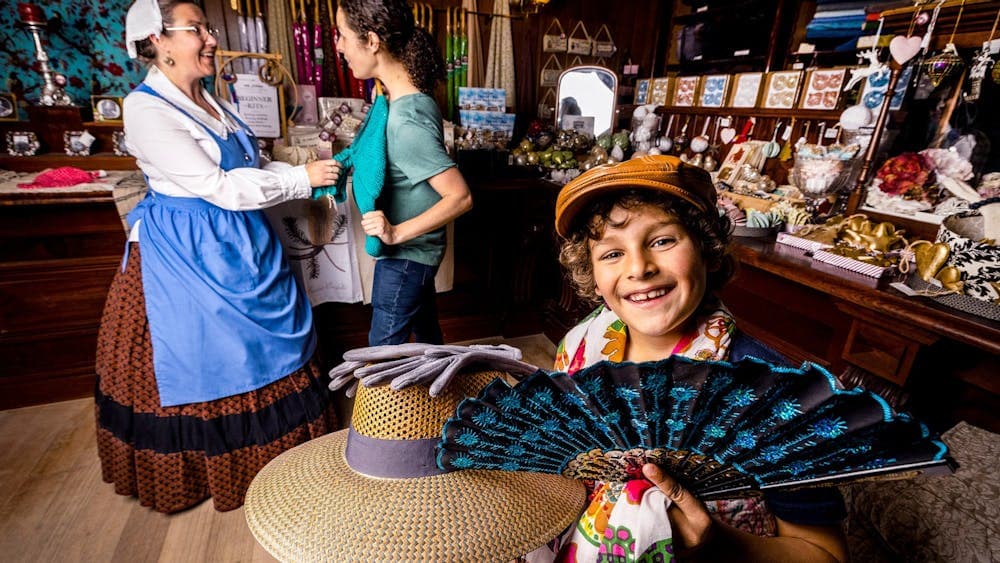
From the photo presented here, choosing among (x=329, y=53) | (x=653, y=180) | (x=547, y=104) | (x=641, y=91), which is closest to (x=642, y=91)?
(x=641, y=91)

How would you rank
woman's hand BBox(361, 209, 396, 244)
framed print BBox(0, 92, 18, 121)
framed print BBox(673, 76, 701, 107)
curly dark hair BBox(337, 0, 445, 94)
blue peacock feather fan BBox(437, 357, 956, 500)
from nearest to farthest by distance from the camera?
blue peacock feather fan BBox(437, 357, 956, 500) → curly dark hair BBox(337, 0, 445, 94) → woman's hand BBox(361, 209, 396, 244) → framed print BBox(0, 92, 18, 121) → framed print BBox(673, 76, 701, 107)

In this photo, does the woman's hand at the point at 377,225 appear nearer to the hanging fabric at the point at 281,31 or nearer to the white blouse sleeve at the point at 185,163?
the white blouse sleeve at the point at 185,163

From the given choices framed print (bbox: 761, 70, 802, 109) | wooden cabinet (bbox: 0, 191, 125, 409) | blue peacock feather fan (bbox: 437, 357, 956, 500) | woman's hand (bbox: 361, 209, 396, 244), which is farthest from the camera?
framed print (bbox: 761, 70, 802, 109)

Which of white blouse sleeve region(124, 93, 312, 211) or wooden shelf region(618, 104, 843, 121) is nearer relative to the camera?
white blouse sleeve region(124, 93, 312, 211)

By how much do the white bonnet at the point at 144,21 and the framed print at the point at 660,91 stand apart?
2.42 metres

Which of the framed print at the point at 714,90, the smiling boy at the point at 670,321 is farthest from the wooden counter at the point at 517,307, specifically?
the framed print at the point at 714,90

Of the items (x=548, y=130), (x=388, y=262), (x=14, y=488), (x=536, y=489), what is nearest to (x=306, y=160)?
(x=388, y=262)

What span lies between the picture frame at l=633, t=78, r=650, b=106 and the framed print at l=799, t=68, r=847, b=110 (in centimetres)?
102

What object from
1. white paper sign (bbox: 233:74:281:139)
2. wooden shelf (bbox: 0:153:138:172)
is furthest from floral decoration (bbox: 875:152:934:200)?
wooden shelf (bbox: 0:153:138:172)

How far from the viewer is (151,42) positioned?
1.44m

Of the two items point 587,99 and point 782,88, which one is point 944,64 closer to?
point 782,88

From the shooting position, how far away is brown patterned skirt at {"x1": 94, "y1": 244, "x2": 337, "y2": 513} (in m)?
1.57

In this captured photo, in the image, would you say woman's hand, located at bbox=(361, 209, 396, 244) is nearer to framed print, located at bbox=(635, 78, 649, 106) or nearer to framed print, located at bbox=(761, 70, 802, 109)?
framed print, located at bbox=(761, 70, 802, 109)

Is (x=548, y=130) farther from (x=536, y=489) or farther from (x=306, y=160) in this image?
(x=536, y=489)
